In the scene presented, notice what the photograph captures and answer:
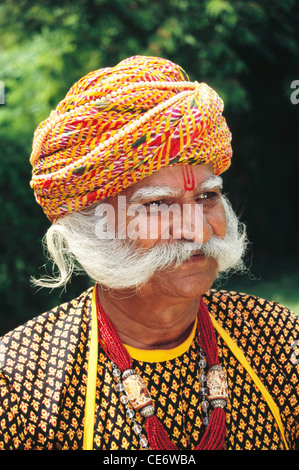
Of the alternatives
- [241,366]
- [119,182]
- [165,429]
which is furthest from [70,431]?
[119,182]

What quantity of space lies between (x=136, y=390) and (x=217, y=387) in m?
0.36

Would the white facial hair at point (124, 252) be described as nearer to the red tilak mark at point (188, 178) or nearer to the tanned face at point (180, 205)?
the tanned face at point (180, 205)

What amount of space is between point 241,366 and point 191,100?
46.7 inches

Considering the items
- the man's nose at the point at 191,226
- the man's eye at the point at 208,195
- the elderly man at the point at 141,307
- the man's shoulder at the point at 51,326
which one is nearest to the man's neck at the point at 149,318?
the elderly man at the point at 141,307

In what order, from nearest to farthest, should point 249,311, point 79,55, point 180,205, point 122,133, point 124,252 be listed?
point 122,133
point 180,205
point 124,252
point 249,311
point 79,55

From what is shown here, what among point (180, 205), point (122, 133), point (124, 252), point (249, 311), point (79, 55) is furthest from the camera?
point (79, 55)

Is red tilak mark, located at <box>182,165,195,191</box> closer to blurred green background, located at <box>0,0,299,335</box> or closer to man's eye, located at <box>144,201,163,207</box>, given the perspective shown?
man's eye, located at <box>144,201,163,207</box>

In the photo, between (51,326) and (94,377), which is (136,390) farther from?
(51,326)

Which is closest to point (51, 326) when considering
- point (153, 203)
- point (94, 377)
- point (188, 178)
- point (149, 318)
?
point (94, 377)

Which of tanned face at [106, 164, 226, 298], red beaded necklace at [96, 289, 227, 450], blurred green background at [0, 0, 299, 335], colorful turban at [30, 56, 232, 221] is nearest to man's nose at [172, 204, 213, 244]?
tanned face at [106, 164, 226, 298]

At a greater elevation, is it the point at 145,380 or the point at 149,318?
the point at 149,318

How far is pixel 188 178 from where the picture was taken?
2357 mm

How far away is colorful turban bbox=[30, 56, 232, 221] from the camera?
2.26m

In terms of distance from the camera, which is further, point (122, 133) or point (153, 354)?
point (153, 354)
